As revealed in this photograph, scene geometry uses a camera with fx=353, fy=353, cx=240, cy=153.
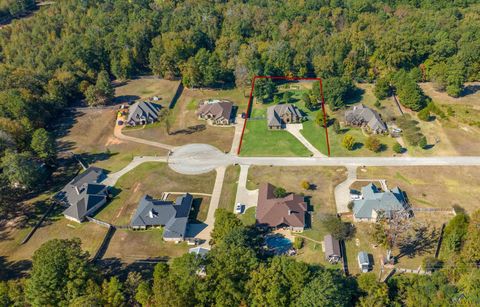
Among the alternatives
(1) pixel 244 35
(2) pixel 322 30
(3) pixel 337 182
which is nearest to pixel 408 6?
(2) pixel 322 30

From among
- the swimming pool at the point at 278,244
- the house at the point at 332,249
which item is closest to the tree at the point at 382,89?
the house at the point at 332,249

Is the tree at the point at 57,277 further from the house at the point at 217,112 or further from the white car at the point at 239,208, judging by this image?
the house at the point at 217,112

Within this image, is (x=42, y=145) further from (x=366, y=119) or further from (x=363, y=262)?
(x=366, y=119)

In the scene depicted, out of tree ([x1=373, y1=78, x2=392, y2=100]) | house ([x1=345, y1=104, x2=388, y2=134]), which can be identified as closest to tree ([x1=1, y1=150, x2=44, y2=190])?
house ([x1=345, y1=104, x2=388, y2=134])

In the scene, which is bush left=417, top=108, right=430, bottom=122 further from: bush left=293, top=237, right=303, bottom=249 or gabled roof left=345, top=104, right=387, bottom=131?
bush left=293, top=237, right=303, bottom=249

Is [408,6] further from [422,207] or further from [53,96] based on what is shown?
[53,96]

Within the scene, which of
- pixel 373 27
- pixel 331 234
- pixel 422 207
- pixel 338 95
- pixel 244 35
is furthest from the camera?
pixel 244 35
